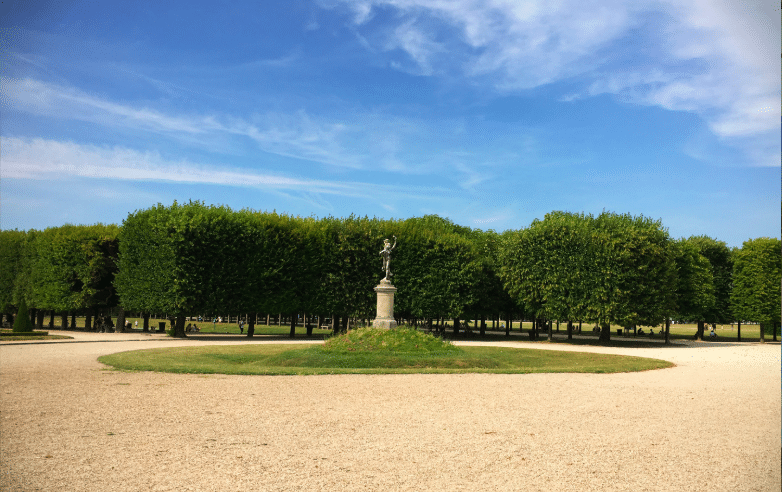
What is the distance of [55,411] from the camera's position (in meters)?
10.7

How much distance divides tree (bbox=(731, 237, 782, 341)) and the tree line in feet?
0.33

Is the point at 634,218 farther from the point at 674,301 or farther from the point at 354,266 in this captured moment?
the point at 354,266

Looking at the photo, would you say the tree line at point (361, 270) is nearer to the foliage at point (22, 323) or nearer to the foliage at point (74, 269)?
the foliage at point (74, 269)

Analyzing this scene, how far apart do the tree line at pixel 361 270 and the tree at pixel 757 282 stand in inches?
4.0

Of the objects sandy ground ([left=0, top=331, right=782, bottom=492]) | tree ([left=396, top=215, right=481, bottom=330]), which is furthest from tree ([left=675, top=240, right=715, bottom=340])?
sandy ground ([left=0, top=331, right=782, bottom=492])

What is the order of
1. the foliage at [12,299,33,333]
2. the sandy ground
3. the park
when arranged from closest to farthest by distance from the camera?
the sandy ground < the park < the foliage at [12,299,33,333]

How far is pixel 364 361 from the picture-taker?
20.4 meters

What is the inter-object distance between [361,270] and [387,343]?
22309 mm

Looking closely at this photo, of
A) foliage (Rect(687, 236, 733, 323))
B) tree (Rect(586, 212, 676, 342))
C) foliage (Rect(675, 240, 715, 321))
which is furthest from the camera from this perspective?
foliage (Rect(687, 236, 733, 323))

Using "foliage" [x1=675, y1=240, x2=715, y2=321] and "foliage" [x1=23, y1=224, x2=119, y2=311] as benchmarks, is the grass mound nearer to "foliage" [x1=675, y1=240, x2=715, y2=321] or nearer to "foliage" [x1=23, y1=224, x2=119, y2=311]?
"foliage" [x1=675, y1=240, x2=715, y2=321]

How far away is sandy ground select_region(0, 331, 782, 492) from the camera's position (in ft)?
22.5

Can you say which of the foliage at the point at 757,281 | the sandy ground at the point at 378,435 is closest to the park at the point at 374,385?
the sandy ground at the point at 378,435

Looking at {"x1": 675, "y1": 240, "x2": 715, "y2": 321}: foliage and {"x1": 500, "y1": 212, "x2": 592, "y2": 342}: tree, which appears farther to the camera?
{"x1": 675, "y1": 240, "x2": 715, "y2": 321}: foliage

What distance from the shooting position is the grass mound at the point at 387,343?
22156 millimetres
